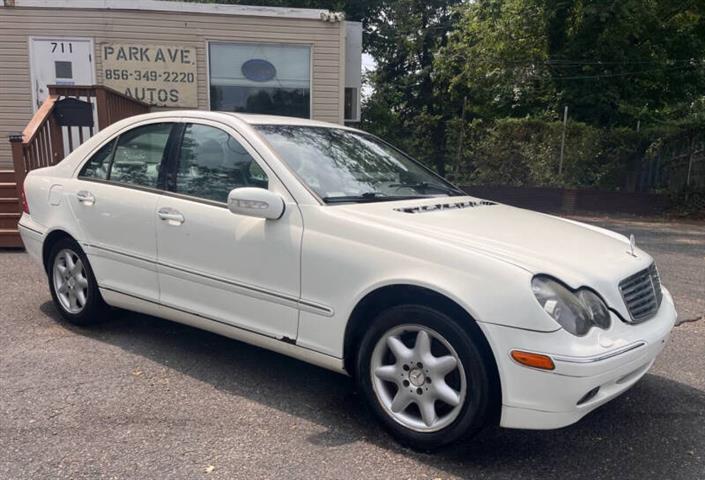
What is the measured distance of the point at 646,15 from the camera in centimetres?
1614

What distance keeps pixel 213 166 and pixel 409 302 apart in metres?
1.66

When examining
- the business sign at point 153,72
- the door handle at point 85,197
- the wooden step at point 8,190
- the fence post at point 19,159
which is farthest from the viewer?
the business sign at point 153,72

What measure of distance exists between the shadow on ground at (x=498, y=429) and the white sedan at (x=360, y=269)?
10.2 inches

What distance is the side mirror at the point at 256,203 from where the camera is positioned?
3.30 metres

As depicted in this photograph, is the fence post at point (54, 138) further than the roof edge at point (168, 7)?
No

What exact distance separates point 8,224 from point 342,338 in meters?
6.01

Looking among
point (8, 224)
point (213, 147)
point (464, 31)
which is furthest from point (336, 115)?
point (464, 31)

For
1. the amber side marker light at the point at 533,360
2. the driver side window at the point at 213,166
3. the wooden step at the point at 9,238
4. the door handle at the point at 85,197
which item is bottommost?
the wooden step at the point at 9,238

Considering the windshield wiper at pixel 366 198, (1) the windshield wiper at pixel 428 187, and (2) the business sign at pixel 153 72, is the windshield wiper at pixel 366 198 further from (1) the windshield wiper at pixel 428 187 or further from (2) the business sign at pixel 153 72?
(2) the business sign at pixel 153 72

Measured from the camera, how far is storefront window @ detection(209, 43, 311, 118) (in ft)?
37.7

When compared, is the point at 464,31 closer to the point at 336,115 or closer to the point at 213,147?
the point at 336,115

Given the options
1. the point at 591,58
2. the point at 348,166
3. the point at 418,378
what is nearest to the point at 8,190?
the point at 348,166

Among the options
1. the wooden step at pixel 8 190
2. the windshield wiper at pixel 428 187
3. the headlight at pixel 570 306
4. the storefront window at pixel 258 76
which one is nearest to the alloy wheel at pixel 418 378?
the headlight at pixel 570 306

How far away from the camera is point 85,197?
439 centimetres
